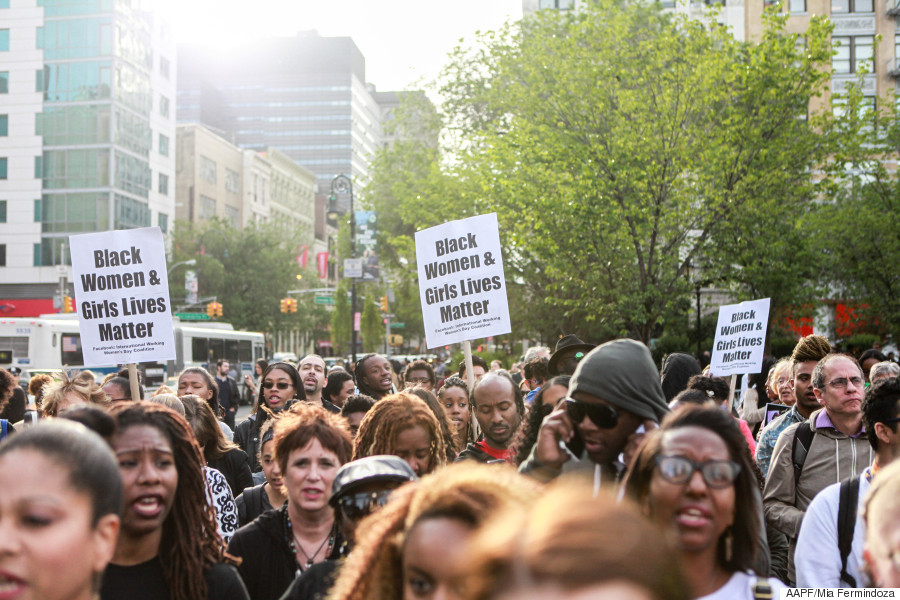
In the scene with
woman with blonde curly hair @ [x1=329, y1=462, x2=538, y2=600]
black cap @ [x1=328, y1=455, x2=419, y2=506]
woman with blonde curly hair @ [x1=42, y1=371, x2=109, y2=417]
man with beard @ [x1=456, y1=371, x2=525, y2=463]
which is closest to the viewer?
woman with blonde curly hair @ [x1=329, y1=462, x2=538, y2=600]

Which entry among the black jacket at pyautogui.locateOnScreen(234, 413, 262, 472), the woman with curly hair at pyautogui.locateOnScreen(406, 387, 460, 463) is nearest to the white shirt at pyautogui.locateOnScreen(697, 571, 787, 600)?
the woman with curly hair at pyautogui.locateOnScreen(406, 387, 460, 463)

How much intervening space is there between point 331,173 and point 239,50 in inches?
1185

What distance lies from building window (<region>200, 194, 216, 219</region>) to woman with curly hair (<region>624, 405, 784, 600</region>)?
77717mm

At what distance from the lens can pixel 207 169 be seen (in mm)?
79438

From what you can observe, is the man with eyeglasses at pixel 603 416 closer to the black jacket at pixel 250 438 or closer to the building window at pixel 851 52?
the black jacket at pixel 250 438

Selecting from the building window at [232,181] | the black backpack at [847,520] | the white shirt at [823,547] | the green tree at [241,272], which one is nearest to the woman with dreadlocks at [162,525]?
the white shirt at [823,547]

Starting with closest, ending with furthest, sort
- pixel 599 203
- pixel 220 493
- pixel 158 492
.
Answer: pixel 158 492 → pixel 220 493 → pixel 599 203

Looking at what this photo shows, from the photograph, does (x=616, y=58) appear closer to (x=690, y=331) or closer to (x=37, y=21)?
(x=690, y=331)

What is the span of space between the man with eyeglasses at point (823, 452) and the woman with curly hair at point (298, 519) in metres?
2.61

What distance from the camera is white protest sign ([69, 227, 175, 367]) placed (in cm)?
743

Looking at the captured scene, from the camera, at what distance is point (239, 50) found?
158750 millimetres

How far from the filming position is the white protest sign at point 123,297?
7.43 m

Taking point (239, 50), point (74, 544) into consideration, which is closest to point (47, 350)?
point (74, 544)

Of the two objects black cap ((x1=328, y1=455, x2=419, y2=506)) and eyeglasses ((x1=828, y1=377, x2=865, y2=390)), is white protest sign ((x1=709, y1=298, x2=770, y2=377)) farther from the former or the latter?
black cap ((x1=328, y1=455, x2=419, y2=506))
